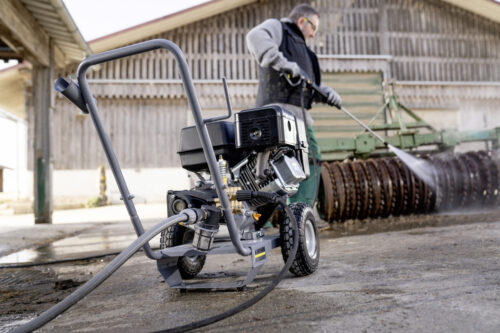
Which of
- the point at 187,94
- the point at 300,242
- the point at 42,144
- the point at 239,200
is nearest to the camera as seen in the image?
the point at 187,94

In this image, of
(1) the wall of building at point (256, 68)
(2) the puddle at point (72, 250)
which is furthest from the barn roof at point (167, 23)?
(2) the puddle at point (72, 250)

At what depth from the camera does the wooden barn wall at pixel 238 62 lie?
41.3ft

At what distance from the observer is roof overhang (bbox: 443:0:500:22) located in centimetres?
1362

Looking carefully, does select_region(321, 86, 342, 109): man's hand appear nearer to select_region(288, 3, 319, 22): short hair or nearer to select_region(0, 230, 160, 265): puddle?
select_region(288, 3, 319, 22): short hair

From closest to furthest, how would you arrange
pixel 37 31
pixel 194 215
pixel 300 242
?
pixel 194 215, pixel 300 242, pixel 37 31

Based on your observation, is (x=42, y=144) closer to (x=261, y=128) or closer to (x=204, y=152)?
(x=261, y=128)

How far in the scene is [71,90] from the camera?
1.39 meters

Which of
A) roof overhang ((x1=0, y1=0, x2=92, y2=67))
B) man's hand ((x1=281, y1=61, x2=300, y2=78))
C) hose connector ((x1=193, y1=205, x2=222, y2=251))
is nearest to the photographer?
hose connector ((x1=193, y1=205, x2=222, y2=251))

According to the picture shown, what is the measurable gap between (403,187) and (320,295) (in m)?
4.18

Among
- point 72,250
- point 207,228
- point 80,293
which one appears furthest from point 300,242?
point 72,250

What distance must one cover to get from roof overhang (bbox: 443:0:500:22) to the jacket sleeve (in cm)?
1358

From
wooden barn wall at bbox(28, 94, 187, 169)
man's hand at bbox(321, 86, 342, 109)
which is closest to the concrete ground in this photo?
man's hand at bbox(321, 86, 342, 109)

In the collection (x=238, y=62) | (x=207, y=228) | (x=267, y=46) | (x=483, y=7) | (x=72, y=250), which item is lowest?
(x=72, y=250)

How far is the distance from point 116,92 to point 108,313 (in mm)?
11805
